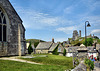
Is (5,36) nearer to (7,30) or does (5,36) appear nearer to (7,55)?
(7,30)

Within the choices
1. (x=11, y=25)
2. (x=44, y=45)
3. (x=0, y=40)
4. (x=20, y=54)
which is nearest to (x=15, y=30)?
(x=11, y=25)

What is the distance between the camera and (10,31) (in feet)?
56.4

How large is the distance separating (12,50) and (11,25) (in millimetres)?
3886

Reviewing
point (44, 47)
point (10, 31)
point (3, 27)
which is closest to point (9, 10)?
point (3, 27)

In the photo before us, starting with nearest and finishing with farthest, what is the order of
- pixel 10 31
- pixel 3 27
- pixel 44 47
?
pixel 3 27
pixel 10 31
pixel 44 47

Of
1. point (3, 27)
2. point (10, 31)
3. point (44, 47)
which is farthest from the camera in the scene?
point (44, 47)

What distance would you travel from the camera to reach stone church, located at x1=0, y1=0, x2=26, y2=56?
53.6ft

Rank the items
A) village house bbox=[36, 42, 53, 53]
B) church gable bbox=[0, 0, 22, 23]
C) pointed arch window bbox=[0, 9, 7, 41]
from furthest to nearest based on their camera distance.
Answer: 1. village house bbox=[36, 42, 53, 53]
2. church gable bbox=[0, 0, 22, 23]
3. pointed arch window bbox=[0, 9, 7, 41]

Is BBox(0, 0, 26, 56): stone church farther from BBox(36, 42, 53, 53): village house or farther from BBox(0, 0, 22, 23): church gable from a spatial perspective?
BBox(36, 42, 53, 53): village house

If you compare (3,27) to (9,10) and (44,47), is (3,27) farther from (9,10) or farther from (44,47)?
(44,47)

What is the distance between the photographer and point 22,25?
18750 millimetres

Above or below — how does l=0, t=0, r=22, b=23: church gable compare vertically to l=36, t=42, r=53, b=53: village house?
above

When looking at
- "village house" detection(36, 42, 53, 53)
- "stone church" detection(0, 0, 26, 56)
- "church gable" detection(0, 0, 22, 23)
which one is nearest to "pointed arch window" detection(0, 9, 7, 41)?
"stone church" detection(0, 0, 26, 56)

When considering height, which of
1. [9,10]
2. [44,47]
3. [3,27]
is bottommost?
[44,47]
